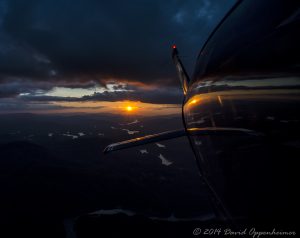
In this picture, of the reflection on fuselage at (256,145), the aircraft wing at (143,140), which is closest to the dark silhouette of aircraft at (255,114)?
the reflection on fuselage at (256,145)

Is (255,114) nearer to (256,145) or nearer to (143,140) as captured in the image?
(256,145)

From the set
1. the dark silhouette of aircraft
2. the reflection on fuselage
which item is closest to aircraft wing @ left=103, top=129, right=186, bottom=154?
the dark silhouette of aircraft

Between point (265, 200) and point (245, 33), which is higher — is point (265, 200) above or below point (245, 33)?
below

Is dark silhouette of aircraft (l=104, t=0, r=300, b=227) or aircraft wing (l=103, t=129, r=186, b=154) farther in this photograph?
aircraft wing (l=103, t=129, r=186, b=154)

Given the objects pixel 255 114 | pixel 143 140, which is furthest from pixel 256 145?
pixel 143 140

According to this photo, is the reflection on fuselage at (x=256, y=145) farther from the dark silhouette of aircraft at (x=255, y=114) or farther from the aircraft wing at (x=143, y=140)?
the aircraft wing at (x=143, y=140)

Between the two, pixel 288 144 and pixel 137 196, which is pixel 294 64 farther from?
pixel 137 196

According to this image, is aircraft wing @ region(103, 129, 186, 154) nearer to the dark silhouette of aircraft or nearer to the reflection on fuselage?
the dark silhouette of aircraft

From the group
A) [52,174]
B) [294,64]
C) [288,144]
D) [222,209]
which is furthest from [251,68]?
[52,174]
